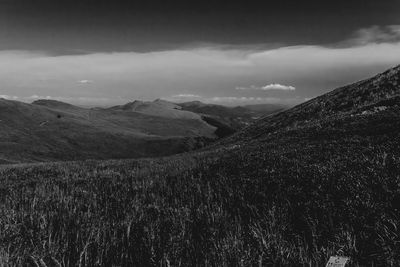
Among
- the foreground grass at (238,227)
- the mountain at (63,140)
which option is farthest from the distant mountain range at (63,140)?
the foreground grass at (238,227)

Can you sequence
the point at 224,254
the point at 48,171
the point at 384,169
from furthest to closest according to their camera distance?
the point at 48,171, the point at 384,169, the point at 224,254

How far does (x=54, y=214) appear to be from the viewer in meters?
5.82

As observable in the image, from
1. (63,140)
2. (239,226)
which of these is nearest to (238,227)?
(239,226)

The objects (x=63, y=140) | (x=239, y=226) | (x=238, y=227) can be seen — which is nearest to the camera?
(x=239, y=226)

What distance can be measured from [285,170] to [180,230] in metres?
4.86

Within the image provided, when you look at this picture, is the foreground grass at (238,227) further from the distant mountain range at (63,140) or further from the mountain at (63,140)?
the mountain at (63,140)

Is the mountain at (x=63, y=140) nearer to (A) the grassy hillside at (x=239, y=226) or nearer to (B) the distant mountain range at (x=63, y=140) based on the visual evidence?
(B) the distant mountain range at (x=63, y=140)

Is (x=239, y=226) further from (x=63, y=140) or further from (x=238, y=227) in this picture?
(x=63, y=140)

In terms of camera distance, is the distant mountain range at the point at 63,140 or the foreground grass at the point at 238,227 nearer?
the foreground grass at the point at 238,227

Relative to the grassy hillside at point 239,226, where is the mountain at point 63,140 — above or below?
below

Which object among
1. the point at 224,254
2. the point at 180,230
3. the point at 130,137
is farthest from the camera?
the point at 130,137

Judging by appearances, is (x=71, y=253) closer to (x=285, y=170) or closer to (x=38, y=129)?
(x=285, y=170)

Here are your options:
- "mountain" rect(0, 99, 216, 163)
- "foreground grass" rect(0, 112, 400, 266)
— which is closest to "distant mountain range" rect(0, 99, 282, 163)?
"mountain" rect(0, 99, 216, 163)

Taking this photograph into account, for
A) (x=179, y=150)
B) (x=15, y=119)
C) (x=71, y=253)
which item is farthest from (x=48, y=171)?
(x=15, y=119)
